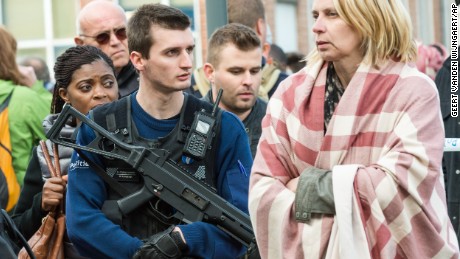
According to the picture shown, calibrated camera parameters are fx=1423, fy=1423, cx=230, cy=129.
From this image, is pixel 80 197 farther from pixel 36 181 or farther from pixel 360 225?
pixel 360 225

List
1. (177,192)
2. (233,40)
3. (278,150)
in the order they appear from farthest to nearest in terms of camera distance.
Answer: (233,40) → (177,192) → (278,150)

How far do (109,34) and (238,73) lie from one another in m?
0.88

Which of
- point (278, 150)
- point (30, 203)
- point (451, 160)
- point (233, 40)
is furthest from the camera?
point (451, 160)

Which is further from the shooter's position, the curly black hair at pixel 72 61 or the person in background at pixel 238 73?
the person in background at pixel 238 73

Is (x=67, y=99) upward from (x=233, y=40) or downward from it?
downward

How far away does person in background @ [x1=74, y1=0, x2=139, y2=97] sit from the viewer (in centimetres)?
862

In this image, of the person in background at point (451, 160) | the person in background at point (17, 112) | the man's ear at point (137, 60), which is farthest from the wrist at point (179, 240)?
the person in background at point (17, 112)

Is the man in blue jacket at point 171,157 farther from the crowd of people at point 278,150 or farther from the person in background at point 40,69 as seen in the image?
the person in background at point 40,69

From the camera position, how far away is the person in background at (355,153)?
5617 mm

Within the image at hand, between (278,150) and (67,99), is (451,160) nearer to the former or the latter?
(67,99)

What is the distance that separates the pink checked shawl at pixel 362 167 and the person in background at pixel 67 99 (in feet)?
5.41

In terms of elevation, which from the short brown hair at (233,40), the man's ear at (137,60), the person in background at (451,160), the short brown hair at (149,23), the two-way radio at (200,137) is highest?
the short brown hair at (149,23)

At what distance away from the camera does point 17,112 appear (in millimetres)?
9828

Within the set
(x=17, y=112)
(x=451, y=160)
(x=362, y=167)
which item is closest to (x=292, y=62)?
(x=17, y=112)
